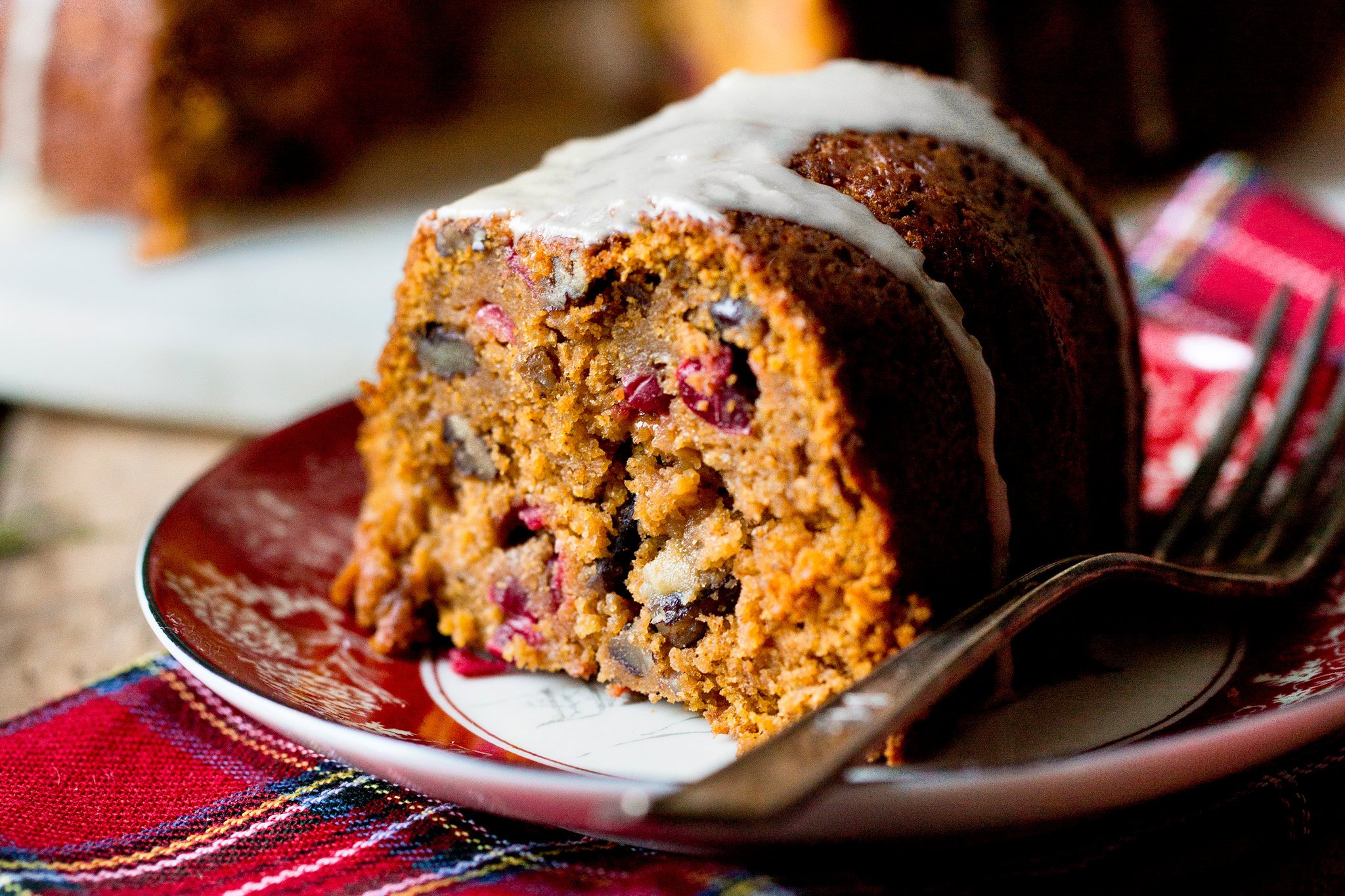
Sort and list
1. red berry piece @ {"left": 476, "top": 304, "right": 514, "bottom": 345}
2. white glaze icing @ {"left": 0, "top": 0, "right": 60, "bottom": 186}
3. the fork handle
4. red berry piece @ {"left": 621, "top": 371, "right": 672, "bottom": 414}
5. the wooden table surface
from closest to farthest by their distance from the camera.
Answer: the fork handle → red berry piece @ {"left": 621, "top": 371, "right": 672, "bottom": 414} → red berry piece @ {"left": 476, "top": 304, "right": 514, "bottom": 345} → the wooden table surface → white glaze icing @ {"left": 0, "top": 0, "right": 60, "bottom": 186}

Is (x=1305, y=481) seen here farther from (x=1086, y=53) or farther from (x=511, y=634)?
(x=1086, y=53)

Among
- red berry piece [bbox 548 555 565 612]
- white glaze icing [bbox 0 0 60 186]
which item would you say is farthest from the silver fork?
white glaze icing [bbox 0 0 60 186]

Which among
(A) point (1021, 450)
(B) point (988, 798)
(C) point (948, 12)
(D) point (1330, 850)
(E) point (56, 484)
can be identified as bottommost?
(E) point (56, 484)

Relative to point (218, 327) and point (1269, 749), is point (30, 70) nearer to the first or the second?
point (218, 327)

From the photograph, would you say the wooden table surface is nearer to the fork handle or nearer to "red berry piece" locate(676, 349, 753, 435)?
"red berry piece" locate(676, 349, 753, 435)

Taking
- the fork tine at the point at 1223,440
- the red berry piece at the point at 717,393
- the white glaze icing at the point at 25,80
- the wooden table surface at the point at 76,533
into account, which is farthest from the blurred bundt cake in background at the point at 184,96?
the fork tine at the point at 1223,440

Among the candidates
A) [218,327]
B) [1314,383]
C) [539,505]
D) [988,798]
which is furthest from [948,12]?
[988,798]
